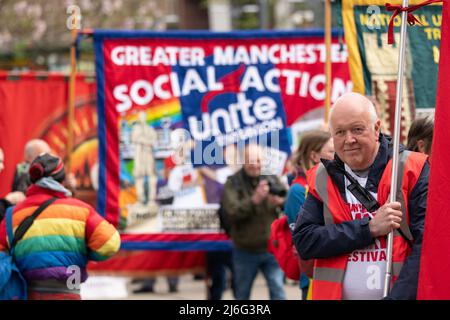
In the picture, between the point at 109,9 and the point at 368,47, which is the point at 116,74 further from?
the point at 109,9

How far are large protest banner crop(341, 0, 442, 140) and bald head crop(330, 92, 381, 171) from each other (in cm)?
247

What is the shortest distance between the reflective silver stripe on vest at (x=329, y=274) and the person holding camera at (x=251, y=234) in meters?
5.31

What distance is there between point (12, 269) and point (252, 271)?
405cm

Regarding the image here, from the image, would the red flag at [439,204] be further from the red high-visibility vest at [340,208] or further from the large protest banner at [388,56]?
the large protest banner at [388,56]

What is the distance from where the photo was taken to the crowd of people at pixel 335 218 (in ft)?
16.5

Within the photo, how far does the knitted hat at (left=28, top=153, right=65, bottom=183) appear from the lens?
7.39 m

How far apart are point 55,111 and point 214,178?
99.0 inches

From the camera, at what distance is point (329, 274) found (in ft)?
17.1

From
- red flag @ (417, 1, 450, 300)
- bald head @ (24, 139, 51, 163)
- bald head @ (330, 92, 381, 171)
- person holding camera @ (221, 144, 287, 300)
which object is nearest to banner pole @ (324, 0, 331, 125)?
person holding camera @ (221, 144, 287, 300)

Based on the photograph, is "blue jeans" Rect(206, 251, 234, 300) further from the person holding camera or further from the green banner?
the green banner

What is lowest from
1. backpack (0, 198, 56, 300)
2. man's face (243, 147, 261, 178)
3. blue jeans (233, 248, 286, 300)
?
blue jeans (233, 248, 286, 300)

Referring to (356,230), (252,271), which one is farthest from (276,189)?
(356,230)

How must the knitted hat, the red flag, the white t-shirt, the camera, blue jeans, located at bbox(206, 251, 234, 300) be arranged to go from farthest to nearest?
blue jeans, located at bbox(206, 251, 234, 300)
the camera
the knitted hat
the white t-shirt
the red flag
